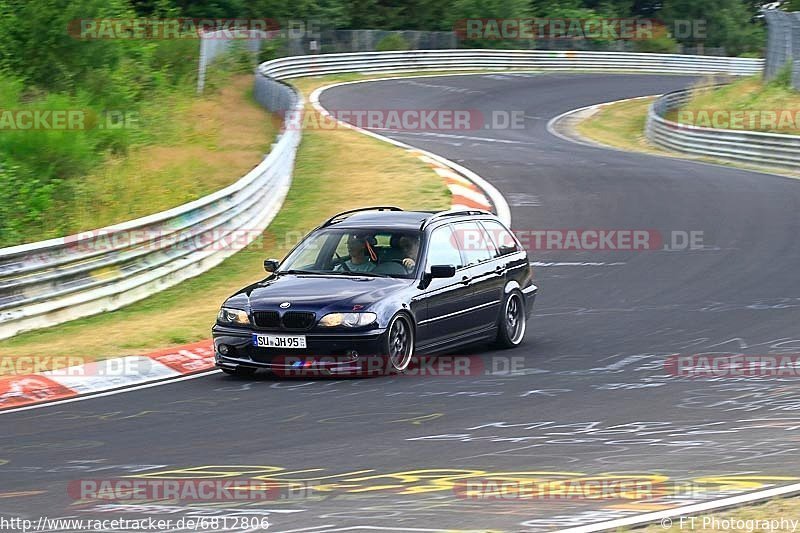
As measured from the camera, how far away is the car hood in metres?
10.4

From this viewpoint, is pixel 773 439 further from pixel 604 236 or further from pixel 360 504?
pixel 604 236

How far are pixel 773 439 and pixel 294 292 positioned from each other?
4.28 m

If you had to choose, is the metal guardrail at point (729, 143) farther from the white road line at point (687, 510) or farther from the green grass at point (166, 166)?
the white road line at point (687, 510)

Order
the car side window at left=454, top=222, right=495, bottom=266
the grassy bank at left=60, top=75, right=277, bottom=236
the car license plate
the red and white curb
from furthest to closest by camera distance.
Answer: the grassy bank at left=60, top=75, right=277, bottom=236 < the car side window at left=454, top=222, right=495, bottom=266 < the car license plate < the red and white curb

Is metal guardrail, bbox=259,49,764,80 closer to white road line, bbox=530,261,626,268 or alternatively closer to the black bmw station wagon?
white road line, bbox=530,261,626,268

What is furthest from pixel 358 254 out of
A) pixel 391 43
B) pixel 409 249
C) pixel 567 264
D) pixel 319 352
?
pixel 391 43

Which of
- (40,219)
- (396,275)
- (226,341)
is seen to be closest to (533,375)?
(396,275)

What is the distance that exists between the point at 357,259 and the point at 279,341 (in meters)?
1.32

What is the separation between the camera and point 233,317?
10.6m

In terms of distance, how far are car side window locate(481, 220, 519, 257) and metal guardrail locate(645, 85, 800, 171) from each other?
16149 millimetres

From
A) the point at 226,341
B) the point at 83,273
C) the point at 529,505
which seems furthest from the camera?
the point at 83,273

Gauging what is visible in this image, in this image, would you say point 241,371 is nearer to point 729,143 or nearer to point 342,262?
point 342,262

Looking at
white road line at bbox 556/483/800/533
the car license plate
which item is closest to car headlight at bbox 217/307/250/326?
the car license plate

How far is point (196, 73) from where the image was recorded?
123 feet
